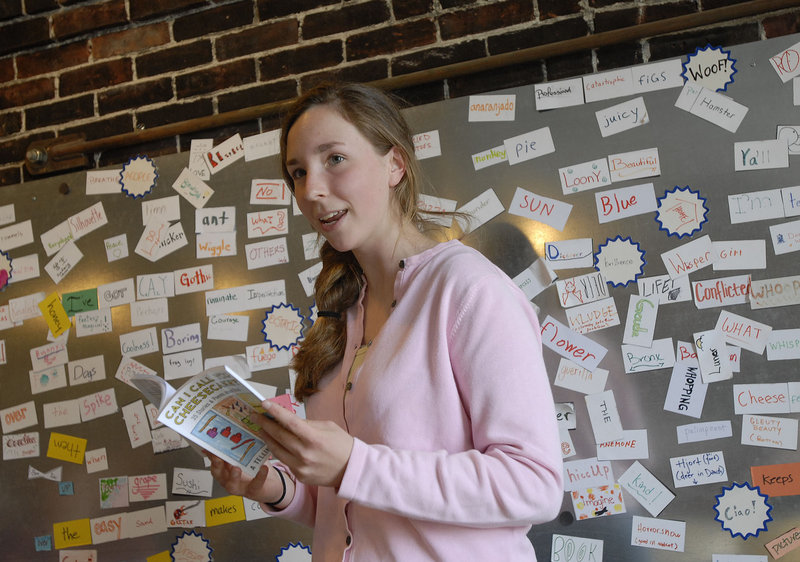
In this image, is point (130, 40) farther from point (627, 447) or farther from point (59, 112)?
point (627, 447)

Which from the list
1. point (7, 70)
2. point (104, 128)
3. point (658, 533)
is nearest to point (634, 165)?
point (658, 533)

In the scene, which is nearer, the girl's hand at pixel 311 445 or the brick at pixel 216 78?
the girl's hand at pixel 311 445

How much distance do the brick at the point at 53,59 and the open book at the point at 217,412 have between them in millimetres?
2157

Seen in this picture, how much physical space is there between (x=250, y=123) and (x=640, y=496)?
172cm

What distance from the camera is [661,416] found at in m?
2.04

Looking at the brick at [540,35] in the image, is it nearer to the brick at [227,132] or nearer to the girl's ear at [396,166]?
the brick at [227,132]

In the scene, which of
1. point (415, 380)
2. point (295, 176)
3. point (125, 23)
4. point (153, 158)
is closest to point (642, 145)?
point (295, 176)

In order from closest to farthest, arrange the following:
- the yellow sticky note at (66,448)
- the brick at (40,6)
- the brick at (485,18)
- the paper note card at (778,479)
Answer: the paper note card at (778,479) < the brick at (485,18) < the yellow sticky note at (66,448) < the brick at (40,6)

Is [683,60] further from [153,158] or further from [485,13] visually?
[153,158]

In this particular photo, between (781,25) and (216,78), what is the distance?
1.84m

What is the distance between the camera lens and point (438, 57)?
237cm

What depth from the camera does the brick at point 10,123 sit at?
281cm

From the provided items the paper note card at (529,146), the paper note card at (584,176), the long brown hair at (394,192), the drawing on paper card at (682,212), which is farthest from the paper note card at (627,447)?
the long brown hair at (394,192)

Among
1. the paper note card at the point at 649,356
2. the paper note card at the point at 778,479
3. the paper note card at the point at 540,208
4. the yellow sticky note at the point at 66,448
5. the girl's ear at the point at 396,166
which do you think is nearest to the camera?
the girl's ear at the point at 396,166
